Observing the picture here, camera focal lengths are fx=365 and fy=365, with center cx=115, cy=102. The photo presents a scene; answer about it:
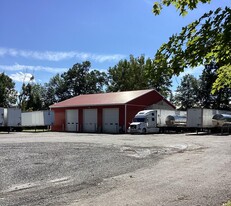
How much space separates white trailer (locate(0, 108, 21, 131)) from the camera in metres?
45.8

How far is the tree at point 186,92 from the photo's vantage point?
94.1 meters

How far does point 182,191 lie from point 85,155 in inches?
334

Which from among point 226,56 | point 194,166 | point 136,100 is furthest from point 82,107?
point 226,56

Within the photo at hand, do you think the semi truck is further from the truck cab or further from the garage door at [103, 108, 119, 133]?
the garage door at [103, 108, 119, 133]

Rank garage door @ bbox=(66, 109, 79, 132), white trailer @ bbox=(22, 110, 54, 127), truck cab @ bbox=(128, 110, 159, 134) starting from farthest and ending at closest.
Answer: white trailer @ bbox=(22, 110, 54, 127) → garage door @ bbox=(66, 109, 79, 132) → truck cab @ bbox=(128, 110, 159, 134)

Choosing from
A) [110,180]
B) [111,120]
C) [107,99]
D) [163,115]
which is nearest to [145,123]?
[163,115]

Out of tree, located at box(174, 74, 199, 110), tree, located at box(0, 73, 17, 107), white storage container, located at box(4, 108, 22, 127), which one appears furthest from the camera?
tree, located at box(174, 74, 199, 110)

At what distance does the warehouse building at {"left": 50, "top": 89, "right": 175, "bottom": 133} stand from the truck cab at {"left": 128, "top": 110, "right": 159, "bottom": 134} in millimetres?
3770

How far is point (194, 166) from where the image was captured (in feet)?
46.5

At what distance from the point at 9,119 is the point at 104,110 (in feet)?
40.8

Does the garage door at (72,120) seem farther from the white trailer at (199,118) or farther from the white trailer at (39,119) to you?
the white trailer at (199,118)

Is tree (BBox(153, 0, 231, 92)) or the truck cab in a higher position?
tree (BBox(153, 0, 231, 92))

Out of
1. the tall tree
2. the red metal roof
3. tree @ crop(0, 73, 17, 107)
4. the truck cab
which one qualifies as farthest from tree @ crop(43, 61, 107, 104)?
the truck cab

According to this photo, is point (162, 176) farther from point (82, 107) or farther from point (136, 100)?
point (82, 107)
